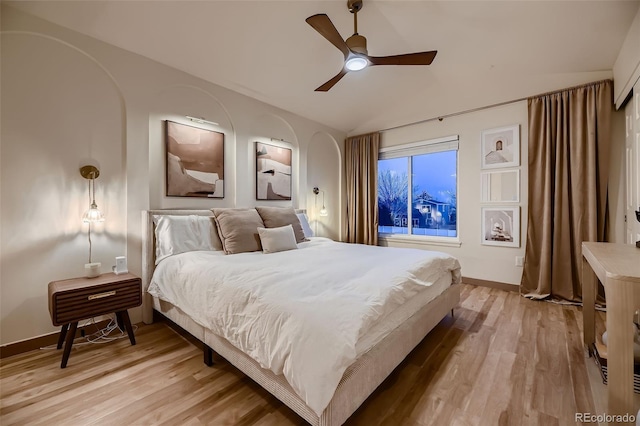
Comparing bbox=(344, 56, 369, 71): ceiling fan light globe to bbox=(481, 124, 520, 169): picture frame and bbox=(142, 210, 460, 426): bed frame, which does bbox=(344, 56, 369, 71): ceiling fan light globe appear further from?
bbox=(481, 124, 520, 169): picture frame

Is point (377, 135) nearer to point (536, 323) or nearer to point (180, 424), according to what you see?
point (536, 323)

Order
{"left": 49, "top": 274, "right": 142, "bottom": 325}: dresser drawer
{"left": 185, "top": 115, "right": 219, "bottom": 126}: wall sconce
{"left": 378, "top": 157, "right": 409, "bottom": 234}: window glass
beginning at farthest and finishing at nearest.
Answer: {"left": 378, "top": 157, "right": 409, "bottom": 234}: window glass, {"left": 185, "top": 115, "right": 219, "bottom": 126}: wall sconce, {"left": 49, "top": 274, "right": 142, "bottom": 325}: dresser drawer

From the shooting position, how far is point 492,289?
3607 mm

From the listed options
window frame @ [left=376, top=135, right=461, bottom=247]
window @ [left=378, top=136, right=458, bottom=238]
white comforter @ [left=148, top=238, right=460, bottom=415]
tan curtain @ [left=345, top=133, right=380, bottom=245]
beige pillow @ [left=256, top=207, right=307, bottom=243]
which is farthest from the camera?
tan curtain @ [left=345, top=133, right=380, bottom=245]

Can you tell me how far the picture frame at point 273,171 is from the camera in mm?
3705

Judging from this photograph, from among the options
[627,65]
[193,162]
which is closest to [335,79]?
[193,162]

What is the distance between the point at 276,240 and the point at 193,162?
1353 mm

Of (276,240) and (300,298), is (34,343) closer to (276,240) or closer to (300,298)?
(276,240)

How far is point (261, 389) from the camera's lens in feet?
5.45

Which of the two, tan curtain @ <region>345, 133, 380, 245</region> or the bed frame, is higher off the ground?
tan curtain @ <region>345, 133, 380, 245</region>

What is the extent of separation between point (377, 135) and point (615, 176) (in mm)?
3081

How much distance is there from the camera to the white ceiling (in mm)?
2223

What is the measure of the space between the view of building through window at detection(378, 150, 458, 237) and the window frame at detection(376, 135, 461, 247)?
2 centimetres

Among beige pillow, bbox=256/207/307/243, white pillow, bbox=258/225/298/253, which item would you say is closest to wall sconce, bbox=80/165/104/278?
white pillow, bbox=258/225/298/253
